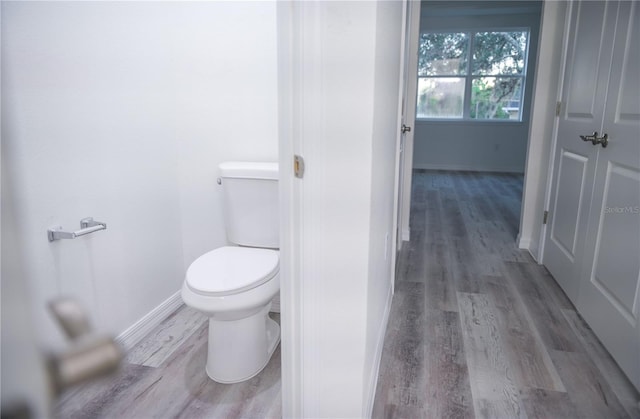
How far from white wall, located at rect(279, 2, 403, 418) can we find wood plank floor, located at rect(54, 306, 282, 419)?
11.9 inches

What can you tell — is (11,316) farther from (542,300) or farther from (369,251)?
(542,300)

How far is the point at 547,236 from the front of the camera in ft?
8.74

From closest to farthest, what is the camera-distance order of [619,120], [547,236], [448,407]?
[448,407]
[619,120]
[547,236]

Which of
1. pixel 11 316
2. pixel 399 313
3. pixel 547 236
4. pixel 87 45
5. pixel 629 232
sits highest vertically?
pixel 87 45

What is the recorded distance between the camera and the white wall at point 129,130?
53.7 inches

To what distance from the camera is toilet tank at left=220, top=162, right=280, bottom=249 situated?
1.84 metres

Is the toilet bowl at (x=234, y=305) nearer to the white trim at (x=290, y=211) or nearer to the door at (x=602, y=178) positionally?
the white trim at (x=290, y=211)

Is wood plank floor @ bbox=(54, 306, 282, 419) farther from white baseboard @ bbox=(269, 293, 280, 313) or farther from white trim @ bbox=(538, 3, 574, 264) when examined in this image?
white trim @ bbox=(538, 3, 574, 264)

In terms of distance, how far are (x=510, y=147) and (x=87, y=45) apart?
5.94 m

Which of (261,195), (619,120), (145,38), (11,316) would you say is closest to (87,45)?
(145,38)

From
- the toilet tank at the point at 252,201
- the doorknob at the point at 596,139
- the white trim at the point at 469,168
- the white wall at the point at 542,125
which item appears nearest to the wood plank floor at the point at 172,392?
the toilet tank at the point at 252,201

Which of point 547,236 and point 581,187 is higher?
point 581,187

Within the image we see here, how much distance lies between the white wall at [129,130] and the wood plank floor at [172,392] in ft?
0.71

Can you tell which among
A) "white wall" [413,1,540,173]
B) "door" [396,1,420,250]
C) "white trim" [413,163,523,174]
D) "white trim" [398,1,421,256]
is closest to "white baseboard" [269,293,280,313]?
"door" [396,1,420,250]
